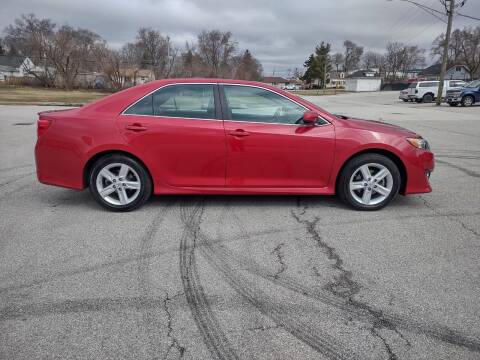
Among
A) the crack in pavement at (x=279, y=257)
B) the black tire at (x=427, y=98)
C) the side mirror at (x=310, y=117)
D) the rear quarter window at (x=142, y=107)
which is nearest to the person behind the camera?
the crack in pavement at (x=279, y=257)

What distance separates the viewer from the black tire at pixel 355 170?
174 inches

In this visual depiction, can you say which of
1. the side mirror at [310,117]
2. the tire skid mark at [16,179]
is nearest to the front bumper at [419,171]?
the side mirror at [310,117]

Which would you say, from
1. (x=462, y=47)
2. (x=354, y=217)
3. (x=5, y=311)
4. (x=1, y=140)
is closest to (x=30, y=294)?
(x=5, y=311)

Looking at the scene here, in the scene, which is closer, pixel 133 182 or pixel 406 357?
pixel 406 357

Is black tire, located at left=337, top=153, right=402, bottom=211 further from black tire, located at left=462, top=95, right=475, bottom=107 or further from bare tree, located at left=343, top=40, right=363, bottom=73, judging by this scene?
bare tree, located at left=343, top=40, right=363, bottom=73

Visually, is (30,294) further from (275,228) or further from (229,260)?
(275,228)

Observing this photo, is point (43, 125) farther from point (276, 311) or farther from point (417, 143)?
point (417, 143)

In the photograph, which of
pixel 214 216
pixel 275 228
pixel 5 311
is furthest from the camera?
pixel 214 216

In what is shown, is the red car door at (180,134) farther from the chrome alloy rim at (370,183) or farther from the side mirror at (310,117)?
the chrome alloy rim at (370,183)

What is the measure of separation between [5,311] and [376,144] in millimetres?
3960

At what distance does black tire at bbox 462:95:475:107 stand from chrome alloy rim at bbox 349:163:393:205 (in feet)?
83.2

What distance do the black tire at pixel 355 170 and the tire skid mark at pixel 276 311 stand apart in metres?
1.83

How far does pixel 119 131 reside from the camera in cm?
424

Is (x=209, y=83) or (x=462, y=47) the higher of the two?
(x=462, y=47)
